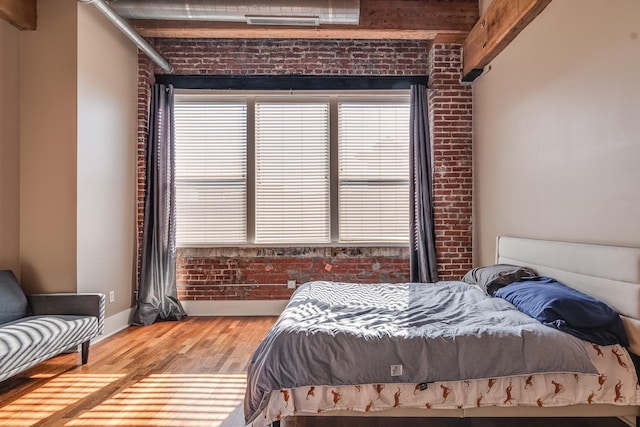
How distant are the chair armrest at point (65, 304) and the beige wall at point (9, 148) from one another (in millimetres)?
440

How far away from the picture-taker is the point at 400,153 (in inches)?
188

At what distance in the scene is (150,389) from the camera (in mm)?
2656

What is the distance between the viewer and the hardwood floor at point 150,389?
223 centimetres

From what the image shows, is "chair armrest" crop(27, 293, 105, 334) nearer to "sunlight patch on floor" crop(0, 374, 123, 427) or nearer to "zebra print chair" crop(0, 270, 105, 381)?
"zebra print chair" crop(0, 270, 105, 381)

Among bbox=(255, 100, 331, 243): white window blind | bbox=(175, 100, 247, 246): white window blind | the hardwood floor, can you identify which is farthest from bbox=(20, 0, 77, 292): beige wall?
bbox=(255, 100, 331, 243): white window blind

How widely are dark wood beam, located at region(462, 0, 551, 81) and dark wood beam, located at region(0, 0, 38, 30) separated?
165 inches

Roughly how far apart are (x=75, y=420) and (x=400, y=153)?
4.03 meters

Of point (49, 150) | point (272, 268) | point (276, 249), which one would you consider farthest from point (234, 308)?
point (49, 150)

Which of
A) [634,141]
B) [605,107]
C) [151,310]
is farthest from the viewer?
[151,310]

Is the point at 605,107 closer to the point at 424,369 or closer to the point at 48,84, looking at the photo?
the point at 424,369

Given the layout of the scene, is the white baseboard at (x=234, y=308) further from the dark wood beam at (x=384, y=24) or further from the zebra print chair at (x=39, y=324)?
the dark wood beam at (x=384, y=24)

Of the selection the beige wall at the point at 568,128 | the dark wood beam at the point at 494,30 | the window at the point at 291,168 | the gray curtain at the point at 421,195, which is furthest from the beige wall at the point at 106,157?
the beige wall at the point at 568,128

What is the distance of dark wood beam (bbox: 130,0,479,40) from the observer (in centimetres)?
405

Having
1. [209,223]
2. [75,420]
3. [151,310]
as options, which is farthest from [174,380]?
[209,223]
